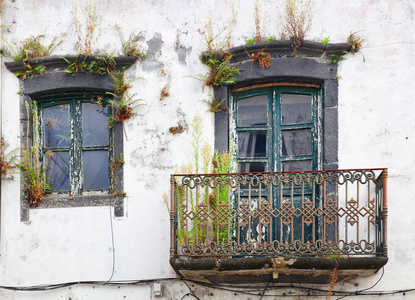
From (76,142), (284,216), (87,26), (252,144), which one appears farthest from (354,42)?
(76,142)

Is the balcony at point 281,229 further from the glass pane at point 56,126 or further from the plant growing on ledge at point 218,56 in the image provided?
the glass pane at point 56,126

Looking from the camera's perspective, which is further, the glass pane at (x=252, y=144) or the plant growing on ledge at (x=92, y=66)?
the plant growing on ledge at (x=92, y=66)

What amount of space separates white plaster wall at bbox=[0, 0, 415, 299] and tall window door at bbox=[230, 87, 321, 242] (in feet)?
1.41

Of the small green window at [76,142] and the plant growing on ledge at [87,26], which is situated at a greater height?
the plant growing on ledge at [87,26]

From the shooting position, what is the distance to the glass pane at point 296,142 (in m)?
8.71

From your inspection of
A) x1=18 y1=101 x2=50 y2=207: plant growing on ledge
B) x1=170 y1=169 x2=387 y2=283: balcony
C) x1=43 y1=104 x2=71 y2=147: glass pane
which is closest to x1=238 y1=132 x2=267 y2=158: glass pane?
x1=170 y1=169 x2=387 y2=283: balcony

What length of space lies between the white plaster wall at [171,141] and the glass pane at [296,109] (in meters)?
0.49

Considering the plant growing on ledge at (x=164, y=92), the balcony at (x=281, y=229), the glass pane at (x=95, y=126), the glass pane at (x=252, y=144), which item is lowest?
the balcony at (x=281, y=229)

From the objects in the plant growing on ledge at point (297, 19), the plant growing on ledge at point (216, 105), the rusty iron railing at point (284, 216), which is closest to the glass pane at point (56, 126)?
the rusty iron railing at point (284, 216)

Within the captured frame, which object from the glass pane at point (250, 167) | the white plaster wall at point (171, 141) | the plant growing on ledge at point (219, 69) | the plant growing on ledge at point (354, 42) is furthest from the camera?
the glass pane at point (250, 167)

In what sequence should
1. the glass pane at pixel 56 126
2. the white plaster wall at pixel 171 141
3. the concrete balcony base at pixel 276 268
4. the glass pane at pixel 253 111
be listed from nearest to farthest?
1. the concrete balcony base at pixel 276 268
2. the white plaster wall at pixel 171 141
3. the glass pane at pixel 253 111
4. the glass pane at pixel 56 126

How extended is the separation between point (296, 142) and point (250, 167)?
0.65 m

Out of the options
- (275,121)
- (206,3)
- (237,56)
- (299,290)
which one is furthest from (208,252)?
(206,3)

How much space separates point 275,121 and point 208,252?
1.91 meters
